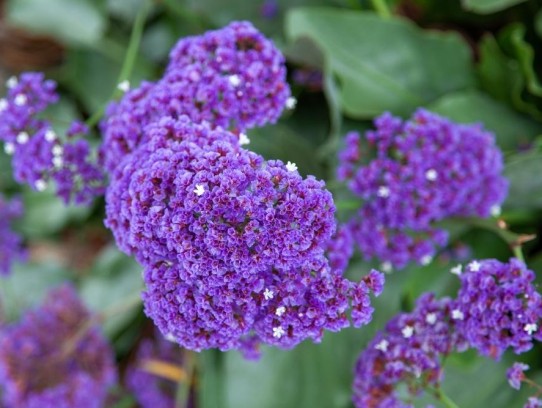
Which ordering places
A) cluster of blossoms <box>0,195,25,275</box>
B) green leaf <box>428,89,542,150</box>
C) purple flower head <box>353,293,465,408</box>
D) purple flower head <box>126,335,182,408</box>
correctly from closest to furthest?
1. purple flower head <box>353,293,465,408</box>
2. green leaf <box>428,89,542,150</box>
3. cluster of blossoms <box>0,195,25,275</box>
4. purple flower head <box>126,335,182,408</box>

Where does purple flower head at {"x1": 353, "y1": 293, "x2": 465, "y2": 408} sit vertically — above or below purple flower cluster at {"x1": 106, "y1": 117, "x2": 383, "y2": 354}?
below

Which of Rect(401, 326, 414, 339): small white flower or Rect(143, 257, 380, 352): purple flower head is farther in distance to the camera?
Rect(401, 326, 414, 339): small white flower

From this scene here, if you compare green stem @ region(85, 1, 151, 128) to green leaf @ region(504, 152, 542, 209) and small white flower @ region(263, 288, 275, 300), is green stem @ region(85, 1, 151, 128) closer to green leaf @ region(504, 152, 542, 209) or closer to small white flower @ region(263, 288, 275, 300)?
small white flower @ region(263, 288, 275, 300)

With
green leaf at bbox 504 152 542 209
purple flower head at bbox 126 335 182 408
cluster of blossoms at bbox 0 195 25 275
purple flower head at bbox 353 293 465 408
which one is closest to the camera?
purple flower head at bbox 353 293 465 408

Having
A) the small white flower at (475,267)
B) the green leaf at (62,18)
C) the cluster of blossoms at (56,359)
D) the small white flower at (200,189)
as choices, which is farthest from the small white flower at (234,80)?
the green leaf at (62,18)

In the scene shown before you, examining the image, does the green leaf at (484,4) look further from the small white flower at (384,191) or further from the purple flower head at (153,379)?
the purple flower head at (153,379)

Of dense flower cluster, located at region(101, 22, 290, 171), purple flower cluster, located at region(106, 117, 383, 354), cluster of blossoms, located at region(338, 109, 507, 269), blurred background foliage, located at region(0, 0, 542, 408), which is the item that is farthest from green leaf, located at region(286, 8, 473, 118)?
purple flower cluster, located at region(106, 117, 383, 354)
